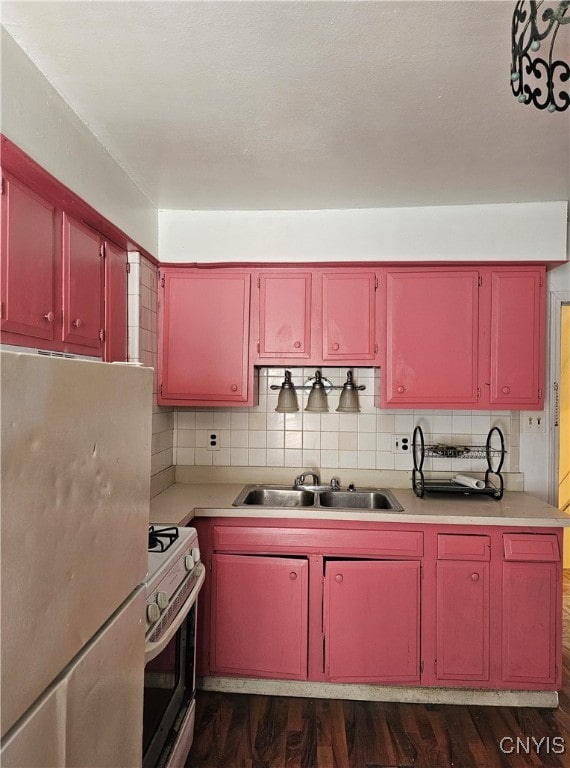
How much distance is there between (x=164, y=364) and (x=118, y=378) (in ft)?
6.85

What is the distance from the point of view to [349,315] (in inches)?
111

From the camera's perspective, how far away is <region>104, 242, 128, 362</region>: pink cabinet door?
2.31m

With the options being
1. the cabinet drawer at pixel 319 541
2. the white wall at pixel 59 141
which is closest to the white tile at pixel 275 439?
the cabinet drawer at pixel 319 541

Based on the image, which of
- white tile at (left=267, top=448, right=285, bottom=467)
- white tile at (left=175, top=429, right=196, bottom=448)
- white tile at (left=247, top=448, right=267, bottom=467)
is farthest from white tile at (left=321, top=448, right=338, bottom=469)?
white tile at (left=175, top=429, right=196, bottom=448)

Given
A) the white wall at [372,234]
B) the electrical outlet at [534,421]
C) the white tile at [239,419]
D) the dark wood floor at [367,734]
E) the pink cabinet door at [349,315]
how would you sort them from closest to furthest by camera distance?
the dark wood floor at [367,734], the white wall at [372,234], the pink cabinet door at [349,315], the electrical outlet at [534,421], the white tile at [239,419]

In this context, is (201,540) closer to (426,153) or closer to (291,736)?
(291,736)

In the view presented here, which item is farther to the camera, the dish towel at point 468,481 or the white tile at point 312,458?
the white tile at point 312,458

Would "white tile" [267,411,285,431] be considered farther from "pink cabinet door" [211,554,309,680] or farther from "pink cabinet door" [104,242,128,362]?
"pink cabinet door" [104,242,128,362]

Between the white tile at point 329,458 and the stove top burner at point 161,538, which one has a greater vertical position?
the white tile at point 329,458

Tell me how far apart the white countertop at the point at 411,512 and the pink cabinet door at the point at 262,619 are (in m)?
0.25

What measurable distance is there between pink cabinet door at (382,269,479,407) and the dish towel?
1.42ft

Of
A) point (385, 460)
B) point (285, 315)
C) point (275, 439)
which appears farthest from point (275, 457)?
point (285, 315)

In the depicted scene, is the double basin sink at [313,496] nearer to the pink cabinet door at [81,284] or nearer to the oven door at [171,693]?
the oven door at [171,693]

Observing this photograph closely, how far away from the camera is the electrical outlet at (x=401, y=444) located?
10.1 feet
